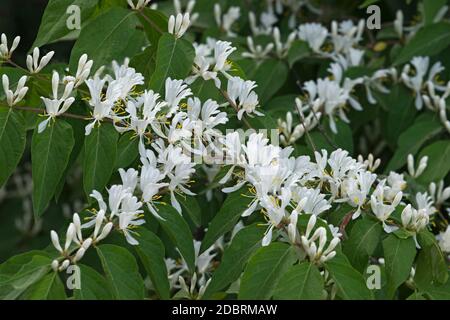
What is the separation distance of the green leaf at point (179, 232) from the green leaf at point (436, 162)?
1062 millimetres

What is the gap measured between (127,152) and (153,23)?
45 cm

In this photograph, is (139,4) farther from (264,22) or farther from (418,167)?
(264,22)

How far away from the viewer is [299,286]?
1757 millimetres

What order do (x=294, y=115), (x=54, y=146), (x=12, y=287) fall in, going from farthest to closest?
(x=294, y=115), (x=54, y=146), (x=12, y=287)

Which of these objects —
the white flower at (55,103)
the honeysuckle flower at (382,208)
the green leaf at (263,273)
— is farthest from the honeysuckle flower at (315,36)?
the green leaf at (263,273)

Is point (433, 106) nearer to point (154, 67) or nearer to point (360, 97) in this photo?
point (360, 97)

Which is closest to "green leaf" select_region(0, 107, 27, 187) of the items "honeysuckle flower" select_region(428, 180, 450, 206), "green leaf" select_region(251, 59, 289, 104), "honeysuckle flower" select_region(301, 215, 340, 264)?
"honeysuckle flower" select_region(301, 215, 340, 264)

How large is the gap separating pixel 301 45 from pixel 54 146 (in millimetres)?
1481

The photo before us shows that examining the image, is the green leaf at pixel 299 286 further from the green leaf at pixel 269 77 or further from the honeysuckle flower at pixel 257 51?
the honeysuckle flower at pixel 257 51

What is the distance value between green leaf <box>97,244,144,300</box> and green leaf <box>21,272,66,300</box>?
0.38 feet

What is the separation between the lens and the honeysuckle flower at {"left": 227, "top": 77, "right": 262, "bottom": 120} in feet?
7.63

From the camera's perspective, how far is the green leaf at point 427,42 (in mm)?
3229
